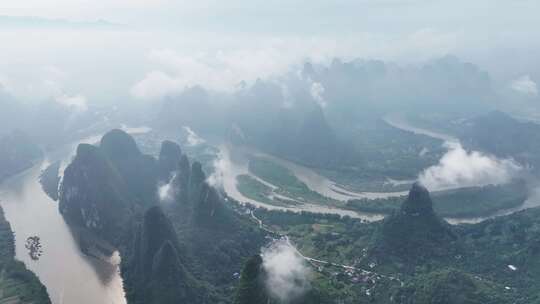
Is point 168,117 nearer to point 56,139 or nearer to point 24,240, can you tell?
point 56,139

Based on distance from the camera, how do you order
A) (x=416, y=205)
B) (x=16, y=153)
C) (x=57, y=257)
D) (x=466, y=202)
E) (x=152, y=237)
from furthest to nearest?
(x=16, y=153) < (x=466, y=202) < (x=57, y=257) < (x=416, y=205) < (x=152, y=237)

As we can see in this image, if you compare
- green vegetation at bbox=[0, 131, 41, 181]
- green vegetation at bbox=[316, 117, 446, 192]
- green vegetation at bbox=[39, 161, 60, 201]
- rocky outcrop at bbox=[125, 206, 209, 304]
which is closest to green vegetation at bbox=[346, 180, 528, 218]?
green vegetation at bbox=[316, 117, 446, 192]

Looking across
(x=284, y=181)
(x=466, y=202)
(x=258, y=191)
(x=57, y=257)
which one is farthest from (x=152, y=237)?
(x=466, y=202)

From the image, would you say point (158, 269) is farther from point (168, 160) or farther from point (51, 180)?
point (51, 180)

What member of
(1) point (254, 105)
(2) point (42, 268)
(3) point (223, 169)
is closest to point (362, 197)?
(3) point (223, 169)

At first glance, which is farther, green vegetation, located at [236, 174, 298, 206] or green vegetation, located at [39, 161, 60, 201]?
green vegetation, located at [39, 161, 60, 201]

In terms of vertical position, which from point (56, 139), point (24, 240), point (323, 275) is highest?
point (323, 275)

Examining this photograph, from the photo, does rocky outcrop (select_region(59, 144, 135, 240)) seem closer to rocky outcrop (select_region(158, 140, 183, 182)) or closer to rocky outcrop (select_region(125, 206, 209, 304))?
rocky outcrop (select_region(158, 140, 183, 182))
